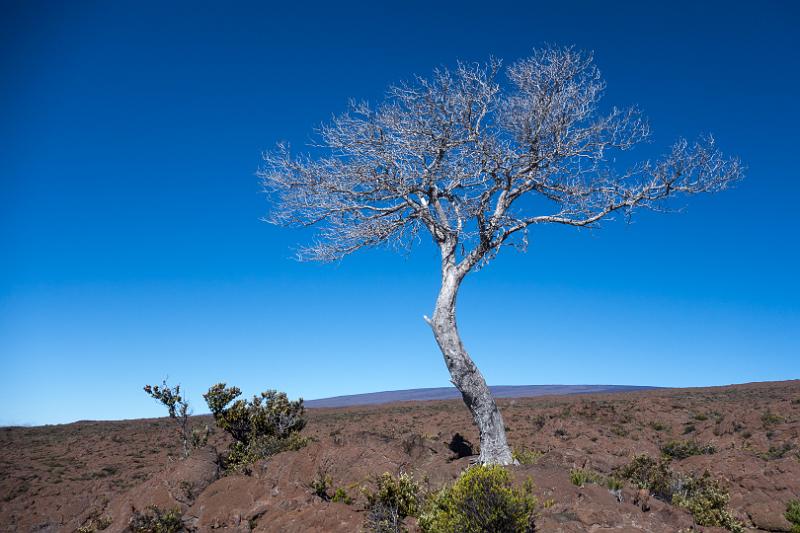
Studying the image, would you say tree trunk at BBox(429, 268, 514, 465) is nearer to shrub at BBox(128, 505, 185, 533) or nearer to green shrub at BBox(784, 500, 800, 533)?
green shrub at BBox(784, 500, 800, 533)

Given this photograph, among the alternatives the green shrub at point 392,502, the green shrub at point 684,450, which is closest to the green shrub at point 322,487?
the green shrub at point 392,502

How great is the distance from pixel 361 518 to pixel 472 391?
3.62m

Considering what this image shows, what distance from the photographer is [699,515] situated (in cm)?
946

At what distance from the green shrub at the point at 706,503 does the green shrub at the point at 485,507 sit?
382 cm

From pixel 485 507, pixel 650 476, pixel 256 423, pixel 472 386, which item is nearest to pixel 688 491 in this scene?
pixel 650 476

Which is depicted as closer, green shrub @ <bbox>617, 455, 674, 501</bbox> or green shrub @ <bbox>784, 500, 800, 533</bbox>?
green shrub @ <bbox>784, 500, 800, 533</bbox>

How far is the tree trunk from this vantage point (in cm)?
1134

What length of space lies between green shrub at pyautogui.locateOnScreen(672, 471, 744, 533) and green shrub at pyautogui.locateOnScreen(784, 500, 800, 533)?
3.42 feet

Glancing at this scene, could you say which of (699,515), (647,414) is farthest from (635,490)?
(647,414)

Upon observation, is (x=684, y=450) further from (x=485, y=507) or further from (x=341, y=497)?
(x=485, y=507)

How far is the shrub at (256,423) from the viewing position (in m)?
13.0

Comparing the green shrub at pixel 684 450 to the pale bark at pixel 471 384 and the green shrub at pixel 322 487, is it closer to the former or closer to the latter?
the pale bark at pixel 471 384

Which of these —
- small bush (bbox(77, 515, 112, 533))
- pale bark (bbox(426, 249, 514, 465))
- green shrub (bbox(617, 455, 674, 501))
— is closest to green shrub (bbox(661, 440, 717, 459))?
green shrub (bbox(617, 455, 674, 501))

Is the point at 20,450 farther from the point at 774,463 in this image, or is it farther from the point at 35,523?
the point at 774,463
